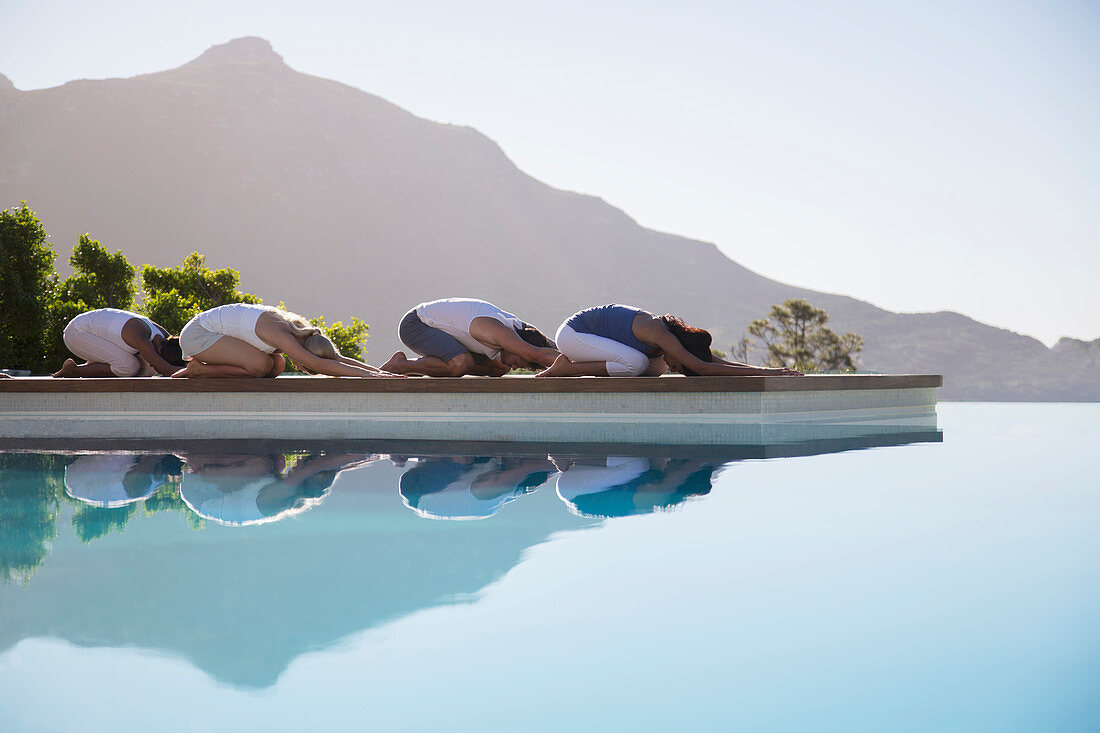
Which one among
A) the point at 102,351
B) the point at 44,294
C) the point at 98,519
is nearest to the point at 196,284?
the point at 44,294

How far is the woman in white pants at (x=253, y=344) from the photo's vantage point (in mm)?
7230

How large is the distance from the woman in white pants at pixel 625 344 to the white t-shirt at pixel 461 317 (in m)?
0.83

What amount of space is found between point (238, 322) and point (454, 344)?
212 cm

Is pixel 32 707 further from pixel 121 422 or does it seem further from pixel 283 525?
pixel 121 422

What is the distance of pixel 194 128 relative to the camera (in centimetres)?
7900

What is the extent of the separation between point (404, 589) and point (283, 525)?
1150 millimetres

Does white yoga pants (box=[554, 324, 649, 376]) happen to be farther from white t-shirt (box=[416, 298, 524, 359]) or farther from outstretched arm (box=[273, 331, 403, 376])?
outstretched arm (box=[273, 331, 403, 376])

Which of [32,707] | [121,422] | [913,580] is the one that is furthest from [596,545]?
[121,422]

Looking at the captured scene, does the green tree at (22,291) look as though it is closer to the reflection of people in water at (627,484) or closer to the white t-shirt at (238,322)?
the white t-shirt at (238,322)

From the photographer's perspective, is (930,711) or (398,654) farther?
(398,654)

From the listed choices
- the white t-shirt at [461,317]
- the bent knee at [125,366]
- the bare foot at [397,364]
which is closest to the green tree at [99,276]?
the bent knee at [125,366]

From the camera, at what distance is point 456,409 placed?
7137 mm

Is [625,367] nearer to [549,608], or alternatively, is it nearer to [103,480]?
[103,480]

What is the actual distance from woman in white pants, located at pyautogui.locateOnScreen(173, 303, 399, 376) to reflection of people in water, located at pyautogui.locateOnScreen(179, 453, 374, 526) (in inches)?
60.3
